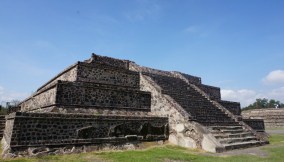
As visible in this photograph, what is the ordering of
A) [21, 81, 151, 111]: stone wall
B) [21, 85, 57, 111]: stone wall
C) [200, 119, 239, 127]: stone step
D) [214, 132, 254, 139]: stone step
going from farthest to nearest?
[200, 119, 239, 127]: stone step, [214, 132, 254, 139]: stone step, [21, 85, 57, 111]: stone wall, [21, 81, 151, 111]: stone wall

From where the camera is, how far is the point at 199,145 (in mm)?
11445

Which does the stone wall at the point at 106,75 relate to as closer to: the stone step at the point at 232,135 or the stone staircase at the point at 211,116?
the stone staircase at the point at 211,116

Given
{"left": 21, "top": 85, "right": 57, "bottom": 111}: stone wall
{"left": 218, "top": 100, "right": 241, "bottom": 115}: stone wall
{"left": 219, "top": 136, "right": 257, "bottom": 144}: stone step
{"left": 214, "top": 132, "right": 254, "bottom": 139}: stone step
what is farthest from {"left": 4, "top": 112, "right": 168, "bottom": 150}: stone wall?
Answer: {"left": 218, "top": 100, "right": 241, "bottom": 115}: stone wall

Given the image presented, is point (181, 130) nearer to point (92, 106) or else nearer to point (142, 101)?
point (142, 101)

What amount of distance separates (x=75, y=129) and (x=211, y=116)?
8.42 meters

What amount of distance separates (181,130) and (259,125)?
996cm

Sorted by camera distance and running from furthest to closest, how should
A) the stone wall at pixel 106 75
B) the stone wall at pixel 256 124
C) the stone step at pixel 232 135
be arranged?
1. the stone wall at pixel 256 124
2. the stone wall at pixel 106 75
3. the stone step at pixel 232 135

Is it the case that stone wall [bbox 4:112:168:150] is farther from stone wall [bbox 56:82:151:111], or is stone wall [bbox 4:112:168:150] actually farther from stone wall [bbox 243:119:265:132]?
stone wall [bbox 243:119:265:132]

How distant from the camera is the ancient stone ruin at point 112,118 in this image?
30.6 ft

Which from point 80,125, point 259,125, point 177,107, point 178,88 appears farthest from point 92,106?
point 259,125

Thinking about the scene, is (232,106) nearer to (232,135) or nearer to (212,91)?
(212,91)

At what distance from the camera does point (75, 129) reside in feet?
33.4

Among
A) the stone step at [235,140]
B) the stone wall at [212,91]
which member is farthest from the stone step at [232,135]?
the stone wall at [212,91]

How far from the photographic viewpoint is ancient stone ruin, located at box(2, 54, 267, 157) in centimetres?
932
